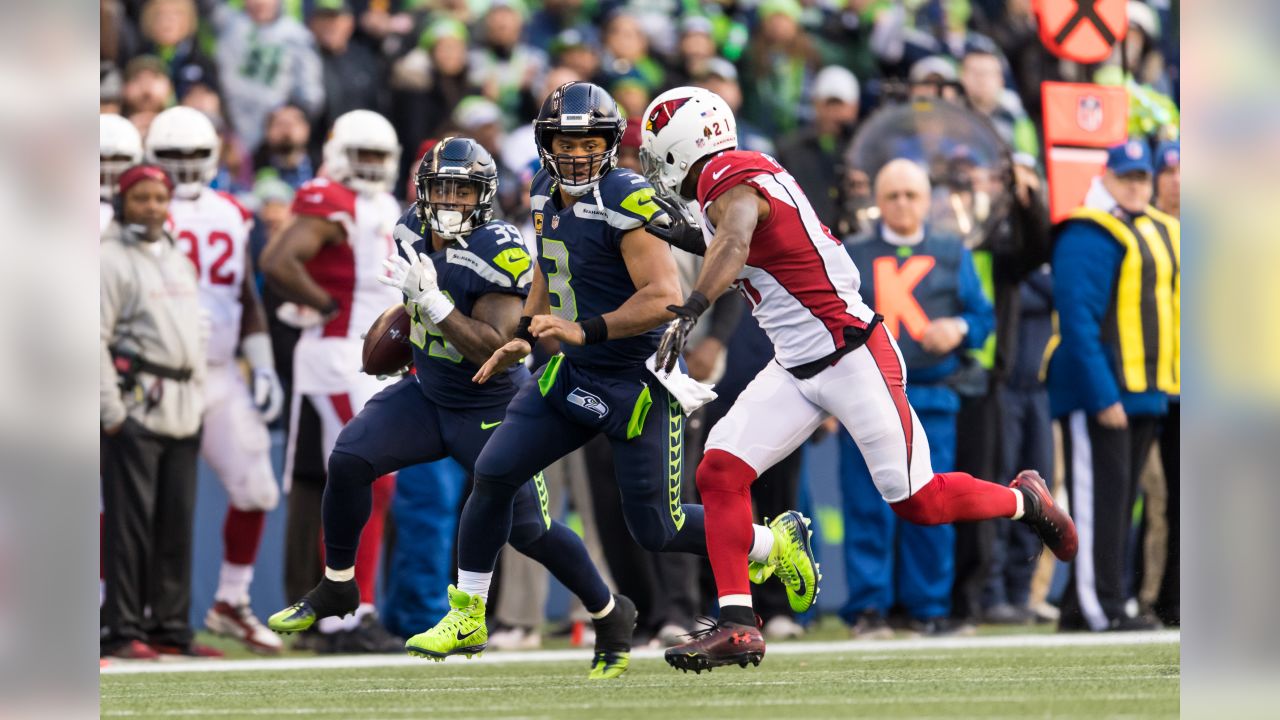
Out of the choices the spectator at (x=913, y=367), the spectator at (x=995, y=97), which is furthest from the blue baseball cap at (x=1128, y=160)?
the spectator at (x=995, y=97)

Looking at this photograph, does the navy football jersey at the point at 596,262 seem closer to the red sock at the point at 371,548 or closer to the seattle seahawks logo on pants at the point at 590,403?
the seattle seahawks logo on pants at the point at 590,403

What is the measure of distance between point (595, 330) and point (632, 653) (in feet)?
8.13

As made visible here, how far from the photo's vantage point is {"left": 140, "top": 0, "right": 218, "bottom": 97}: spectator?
1049 centimetres

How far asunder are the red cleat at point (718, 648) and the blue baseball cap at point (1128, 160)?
12.6 feet

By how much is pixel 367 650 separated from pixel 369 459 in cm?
213

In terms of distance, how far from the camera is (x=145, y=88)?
9875 mm

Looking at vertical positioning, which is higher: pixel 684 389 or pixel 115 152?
pixel 115 152

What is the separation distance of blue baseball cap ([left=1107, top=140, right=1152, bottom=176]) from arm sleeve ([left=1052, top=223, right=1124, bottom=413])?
33 centimetres

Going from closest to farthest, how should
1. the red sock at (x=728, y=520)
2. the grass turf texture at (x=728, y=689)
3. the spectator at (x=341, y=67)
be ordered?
the grass turf texture at (x=728, y=689) < the red sock at (x=728, y=520) < the spectator at (x=341, y=67)

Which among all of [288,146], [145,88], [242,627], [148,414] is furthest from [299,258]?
[242,627]

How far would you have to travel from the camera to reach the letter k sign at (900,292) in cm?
920

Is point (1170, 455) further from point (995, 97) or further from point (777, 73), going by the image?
point (777, 73)

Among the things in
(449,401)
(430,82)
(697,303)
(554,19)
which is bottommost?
(449,401)

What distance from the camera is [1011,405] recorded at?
32.6 feet
